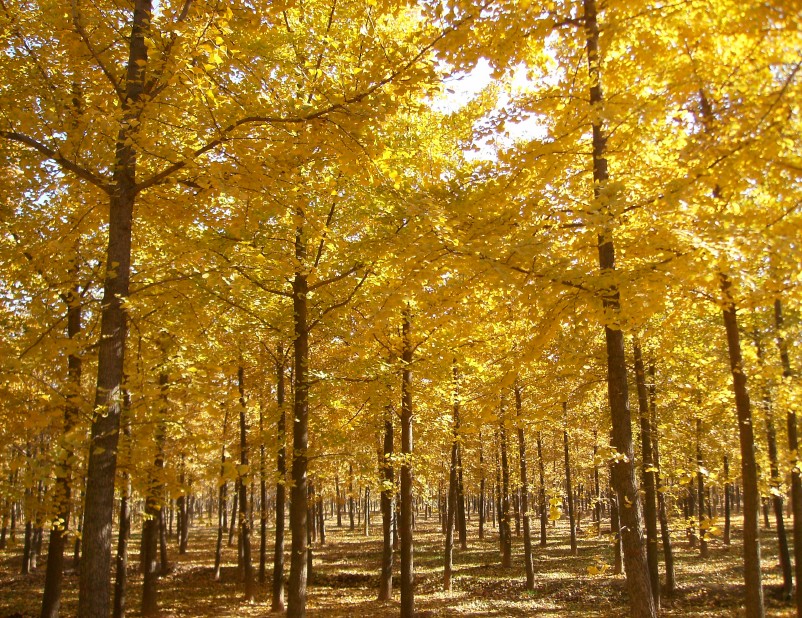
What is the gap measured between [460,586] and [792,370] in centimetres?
1226

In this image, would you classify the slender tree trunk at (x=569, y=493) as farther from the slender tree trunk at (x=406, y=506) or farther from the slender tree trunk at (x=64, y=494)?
the slender tree trunk at (x=64, y=494)

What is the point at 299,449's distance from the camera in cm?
875

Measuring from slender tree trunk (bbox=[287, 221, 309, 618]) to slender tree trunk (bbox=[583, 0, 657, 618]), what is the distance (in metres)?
4.42

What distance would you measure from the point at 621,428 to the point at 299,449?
4.93 metres

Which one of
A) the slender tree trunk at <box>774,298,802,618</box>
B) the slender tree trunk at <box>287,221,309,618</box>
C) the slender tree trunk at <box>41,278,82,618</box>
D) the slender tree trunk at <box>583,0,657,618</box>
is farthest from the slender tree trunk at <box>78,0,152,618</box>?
the slender tree trunk at <box>774,298,802,618</box>

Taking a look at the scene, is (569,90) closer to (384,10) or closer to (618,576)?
(384,10)

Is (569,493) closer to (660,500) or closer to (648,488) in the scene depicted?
(660,500)

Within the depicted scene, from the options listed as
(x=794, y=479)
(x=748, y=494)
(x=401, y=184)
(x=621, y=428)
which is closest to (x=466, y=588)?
(x=794, y=479)

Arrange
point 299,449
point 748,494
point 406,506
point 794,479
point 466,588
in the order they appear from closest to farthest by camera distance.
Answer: point 748,494
point 299,449
point 406,506
point 794,479
point 466,588

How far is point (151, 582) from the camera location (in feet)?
45.6

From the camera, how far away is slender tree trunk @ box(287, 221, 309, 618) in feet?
27.9

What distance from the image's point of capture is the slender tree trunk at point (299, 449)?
8.52 m

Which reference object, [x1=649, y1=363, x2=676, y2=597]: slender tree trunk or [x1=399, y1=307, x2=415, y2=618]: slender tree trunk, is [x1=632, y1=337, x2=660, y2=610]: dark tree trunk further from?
[x1=399, y1=307, x2=415, y2=618]: slender tree trunk

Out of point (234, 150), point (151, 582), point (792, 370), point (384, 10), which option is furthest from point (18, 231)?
point (792, 370)
